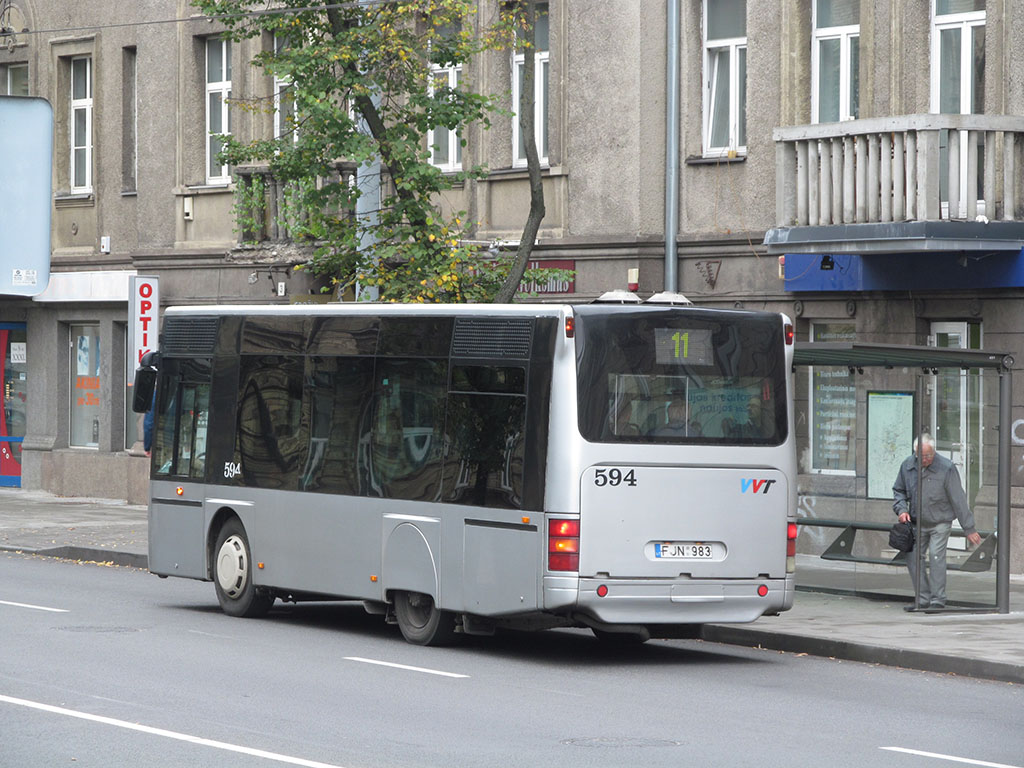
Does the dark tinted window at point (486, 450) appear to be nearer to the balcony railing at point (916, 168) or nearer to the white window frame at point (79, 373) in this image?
the balcony railing at point (916, 168)

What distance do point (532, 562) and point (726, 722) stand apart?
2873mm

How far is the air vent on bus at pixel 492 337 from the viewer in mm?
13703

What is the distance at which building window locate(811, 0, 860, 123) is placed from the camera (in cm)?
2159

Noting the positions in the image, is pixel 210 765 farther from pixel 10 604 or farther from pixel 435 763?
pixel 10 604

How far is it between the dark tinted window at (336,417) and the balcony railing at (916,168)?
700cm

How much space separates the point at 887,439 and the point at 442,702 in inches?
326

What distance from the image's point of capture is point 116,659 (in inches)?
510

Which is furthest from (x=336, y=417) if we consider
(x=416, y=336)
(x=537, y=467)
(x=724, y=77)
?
(x=724, y=77)

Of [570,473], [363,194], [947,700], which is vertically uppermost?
[363,194]

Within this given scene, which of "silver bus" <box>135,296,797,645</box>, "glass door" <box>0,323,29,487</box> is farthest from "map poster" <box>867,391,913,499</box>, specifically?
"glass door" <box>0,323,29,487</box>

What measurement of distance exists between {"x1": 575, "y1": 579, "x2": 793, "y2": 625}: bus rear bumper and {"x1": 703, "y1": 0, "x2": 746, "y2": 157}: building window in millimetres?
9813

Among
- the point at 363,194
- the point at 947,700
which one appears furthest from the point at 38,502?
the point at 947,700

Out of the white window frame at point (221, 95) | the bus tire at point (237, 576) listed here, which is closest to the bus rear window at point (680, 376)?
the bus tire at point (237, 576)

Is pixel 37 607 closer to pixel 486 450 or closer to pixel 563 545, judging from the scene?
pixel 486 450
